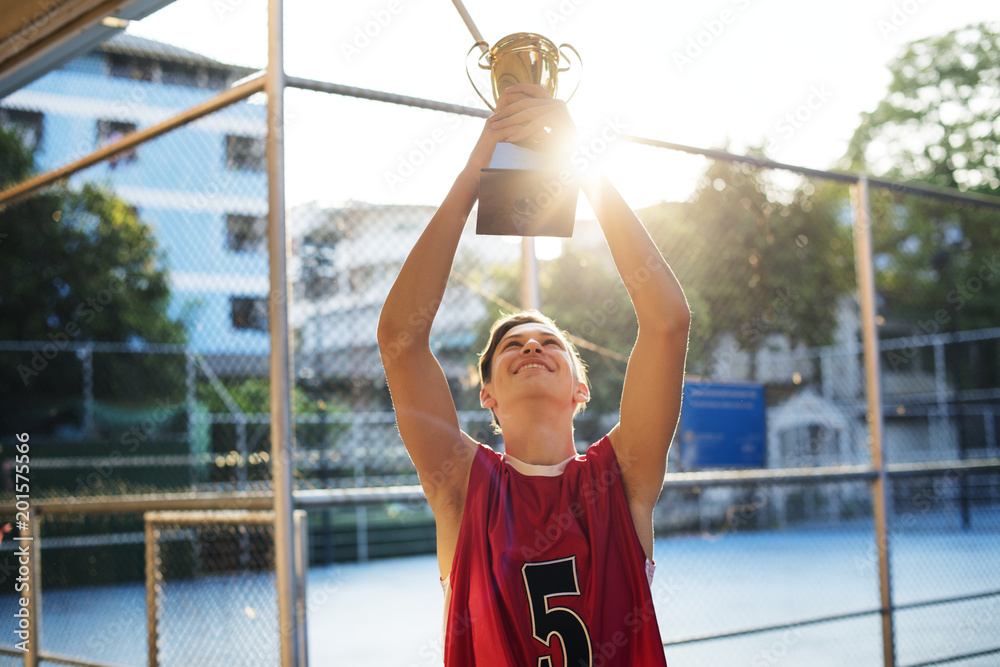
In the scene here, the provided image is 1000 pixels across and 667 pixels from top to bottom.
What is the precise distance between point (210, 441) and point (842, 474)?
339 inches

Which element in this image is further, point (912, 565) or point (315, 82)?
point (912, 565)

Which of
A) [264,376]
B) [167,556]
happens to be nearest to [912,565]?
[264,376]

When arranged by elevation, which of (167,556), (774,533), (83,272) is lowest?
(774,533)

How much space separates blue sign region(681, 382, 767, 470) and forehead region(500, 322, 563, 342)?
2058 mm

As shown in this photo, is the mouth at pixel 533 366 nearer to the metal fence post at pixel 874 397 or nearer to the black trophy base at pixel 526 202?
the black trophy base at pixel 526 202

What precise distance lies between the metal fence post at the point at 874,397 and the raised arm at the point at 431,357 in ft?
9.65

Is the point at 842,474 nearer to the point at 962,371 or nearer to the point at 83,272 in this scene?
the point at 83,272

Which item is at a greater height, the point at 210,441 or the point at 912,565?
the point at 210,441

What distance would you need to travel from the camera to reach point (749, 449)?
12.3 ft

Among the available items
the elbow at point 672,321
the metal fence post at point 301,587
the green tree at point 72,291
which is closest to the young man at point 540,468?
the elbow at point 672,321

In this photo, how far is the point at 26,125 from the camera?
→ 14.6 metres

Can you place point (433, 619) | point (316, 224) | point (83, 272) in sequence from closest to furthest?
point (316, 224) < point (433, 619) < point (83, 272)

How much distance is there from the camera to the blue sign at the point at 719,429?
3703 mm

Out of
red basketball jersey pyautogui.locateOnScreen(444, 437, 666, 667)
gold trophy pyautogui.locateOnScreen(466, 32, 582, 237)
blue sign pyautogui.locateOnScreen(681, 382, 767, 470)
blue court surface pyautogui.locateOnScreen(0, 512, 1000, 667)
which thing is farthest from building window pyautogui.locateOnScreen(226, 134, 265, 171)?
red basketball jersey pyautogui.locateOnScreen(444, 437, 666, 667)
